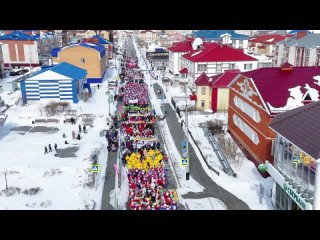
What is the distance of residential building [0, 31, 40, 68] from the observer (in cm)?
5928

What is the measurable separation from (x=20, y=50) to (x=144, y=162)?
5185cm

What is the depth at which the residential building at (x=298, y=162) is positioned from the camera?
34.2 ft

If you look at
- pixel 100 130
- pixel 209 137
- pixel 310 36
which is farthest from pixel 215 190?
pixel 310 36

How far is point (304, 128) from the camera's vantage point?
1173 centimetres

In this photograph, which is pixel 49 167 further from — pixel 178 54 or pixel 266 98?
pixel 178 54

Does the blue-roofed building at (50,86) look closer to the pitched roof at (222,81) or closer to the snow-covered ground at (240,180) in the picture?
the pitched roof at (222,81)

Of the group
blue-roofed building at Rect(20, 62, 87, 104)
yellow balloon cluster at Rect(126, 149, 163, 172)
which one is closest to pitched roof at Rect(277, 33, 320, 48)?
blue-roofed building at Rect(20, 62, 87, 104)

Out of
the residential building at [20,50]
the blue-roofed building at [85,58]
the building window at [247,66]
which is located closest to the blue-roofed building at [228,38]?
the building window at [247,66]

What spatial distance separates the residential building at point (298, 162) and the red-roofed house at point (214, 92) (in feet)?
52.9

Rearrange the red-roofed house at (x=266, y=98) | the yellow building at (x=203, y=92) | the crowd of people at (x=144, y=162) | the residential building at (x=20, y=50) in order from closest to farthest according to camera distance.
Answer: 1. the crowd of people at (x=144, y=162)
2. the red-roofed house at (x=266, y=98)
3. the yellow building at (x=203, y=92)
4. the residential building at (x=20, y=50)

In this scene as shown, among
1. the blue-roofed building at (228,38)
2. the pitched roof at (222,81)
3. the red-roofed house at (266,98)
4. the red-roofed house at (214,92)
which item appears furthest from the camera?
the blue-roofed building at (228,38)

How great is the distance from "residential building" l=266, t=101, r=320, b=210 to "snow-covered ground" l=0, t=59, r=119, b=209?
755 cm

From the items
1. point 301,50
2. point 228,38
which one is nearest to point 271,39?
point 228,38

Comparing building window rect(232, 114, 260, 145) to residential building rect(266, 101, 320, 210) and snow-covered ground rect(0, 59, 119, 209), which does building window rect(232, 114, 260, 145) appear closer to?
residential building rect(266, 101, 320, 210)
